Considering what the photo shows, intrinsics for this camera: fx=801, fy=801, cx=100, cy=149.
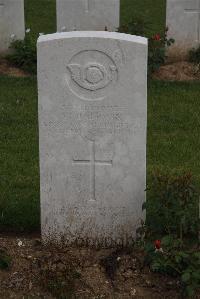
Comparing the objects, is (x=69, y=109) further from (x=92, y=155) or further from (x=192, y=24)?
(x=192, y=24)

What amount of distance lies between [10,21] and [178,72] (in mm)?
2445

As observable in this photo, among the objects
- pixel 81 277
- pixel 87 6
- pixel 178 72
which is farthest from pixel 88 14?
pixel 81 277

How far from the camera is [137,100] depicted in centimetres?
537

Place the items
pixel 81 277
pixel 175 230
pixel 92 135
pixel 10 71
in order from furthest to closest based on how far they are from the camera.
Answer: pixel 10 71 → pixel 175 230 → pixel 92 135 → pixel 81 277

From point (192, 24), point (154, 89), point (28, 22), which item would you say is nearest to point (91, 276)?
point (154, 89)

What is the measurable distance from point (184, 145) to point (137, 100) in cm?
258

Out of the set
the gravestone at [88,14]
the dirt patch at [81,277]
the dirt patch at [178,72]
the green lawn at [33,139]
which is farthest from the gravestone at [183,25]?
the dirt patch at [81,277]

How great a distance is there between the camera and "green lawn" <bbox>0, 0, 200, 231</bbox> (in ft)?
21.0

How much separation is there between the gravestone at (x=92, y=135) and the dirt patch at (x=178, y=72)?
5.06 m

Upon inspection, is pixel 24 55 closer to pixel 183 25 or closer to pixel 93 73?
pixel 183 25

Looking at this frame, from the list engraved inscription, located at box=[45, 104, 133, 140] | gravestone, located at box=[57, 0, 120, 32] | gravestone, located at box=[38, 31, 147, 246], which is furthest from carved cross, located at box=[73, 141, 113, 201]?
gravestone, located at box=[57, 0, 120, 32]

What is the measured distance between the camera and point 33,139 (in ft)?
26.3

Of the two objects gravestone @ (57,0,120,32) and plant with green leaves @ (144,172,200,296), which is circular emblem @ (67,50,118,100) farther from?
gravestone @ (57,0,120,32)

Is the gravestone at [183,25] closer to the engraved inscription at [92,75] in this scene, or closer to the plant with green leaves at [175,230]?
the plant with green leaves at [175,230]
